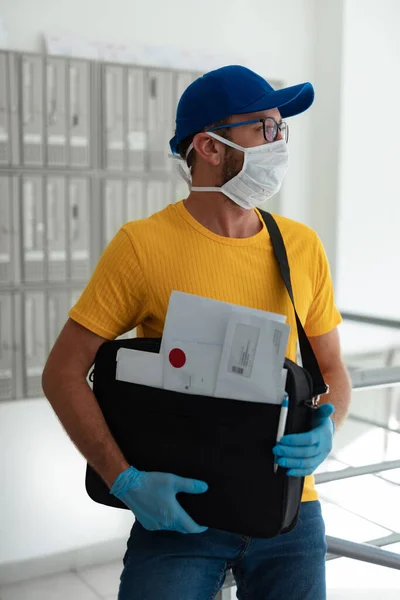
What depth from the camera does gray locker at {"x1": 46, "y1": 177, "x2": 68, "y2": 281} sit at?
10.1 feet

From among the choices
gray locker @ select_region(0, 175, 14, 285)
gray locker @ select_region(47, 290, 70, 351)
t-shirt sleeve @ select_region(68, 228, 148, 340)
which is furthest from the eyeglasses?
gray locker @ select_region(47, 290, 70, 351)

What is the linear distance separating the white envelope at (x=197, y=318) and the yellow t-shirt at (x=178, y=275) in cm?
11

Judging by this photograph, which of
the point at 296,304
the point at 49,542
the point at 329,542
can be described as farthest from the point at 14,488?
the point at 296,304

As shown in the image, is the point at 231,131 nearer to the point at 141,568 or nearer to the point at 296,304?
the point at 296,304

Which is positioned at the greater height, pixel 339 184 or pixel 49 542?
pixel 339 184

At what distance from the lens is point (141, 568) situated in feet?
4.01

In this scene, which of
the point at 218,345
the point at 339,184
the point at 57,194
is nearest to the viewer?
the point at 218,345

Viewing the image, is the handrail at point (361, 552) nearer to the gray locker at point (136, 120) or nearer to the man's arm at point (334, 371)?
the man's arm at point (334, 371)

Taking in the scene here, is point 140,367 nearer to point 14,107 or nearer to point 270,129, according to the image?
point 270,129

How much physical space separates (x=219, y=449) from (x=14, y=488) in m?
2.28

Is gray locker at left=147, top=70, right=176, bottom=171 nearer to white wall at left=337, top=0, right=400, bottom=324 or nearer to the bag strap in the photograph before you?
white wall at left=337, top=0, right=400, bottom=324

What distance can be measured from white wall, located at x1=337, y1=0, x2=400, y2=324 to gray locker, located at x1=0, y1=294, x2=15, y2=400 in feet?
6.14

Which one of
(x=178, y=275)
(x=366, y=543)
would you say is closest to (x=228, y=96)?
(x=178, y=275)

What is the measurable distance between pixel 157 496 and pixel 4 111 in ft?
7.06
